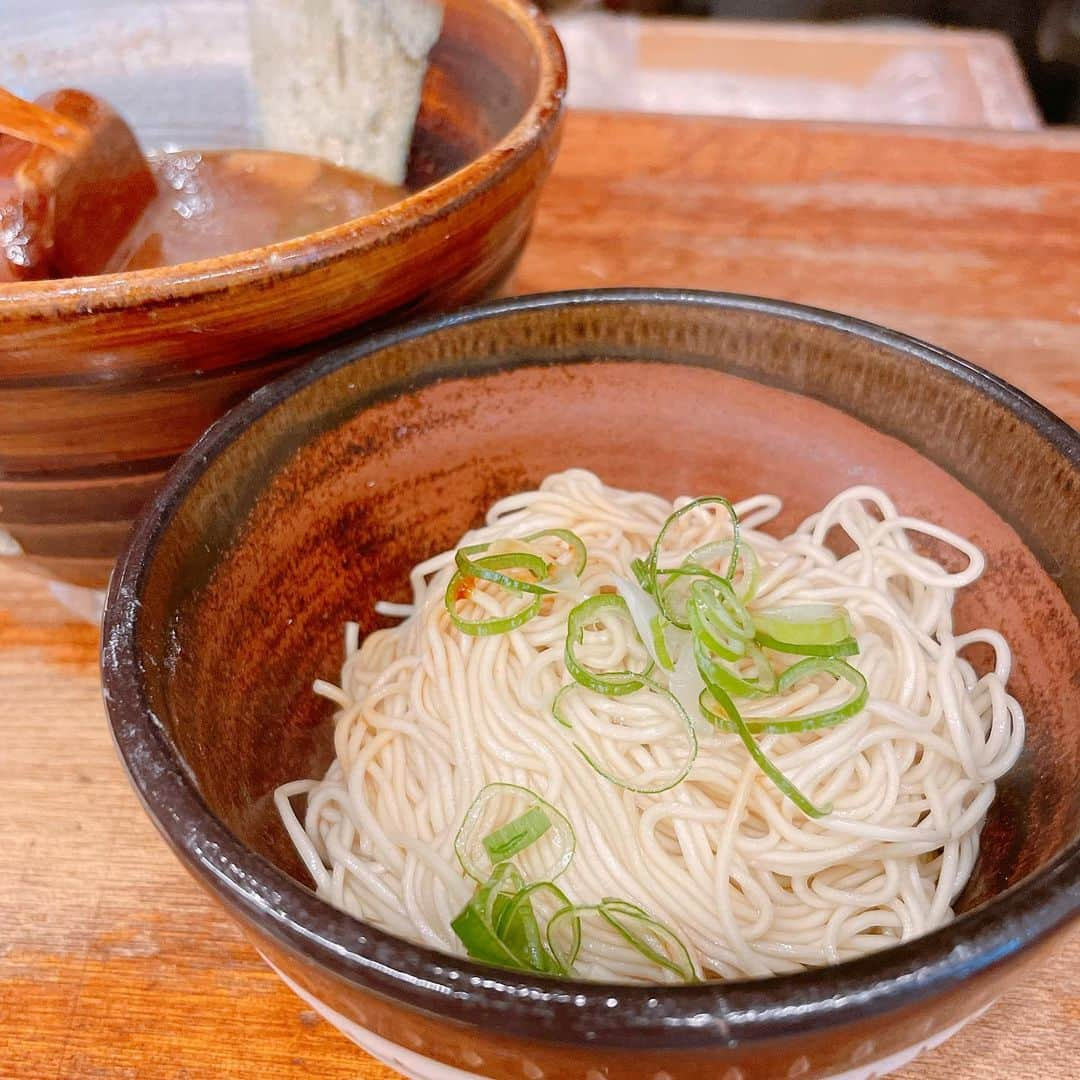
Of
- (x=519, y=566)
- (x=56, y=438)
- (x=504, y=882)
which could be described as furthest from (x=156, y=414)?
(x=504, y=882)

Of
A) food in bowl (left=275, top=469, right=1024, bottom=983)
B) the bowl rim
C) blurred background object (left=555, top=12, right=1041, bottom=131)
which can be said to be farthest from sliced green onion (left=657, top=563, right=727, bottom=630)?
blurred background object (left=555, top=12, right=1041, bottom=131)

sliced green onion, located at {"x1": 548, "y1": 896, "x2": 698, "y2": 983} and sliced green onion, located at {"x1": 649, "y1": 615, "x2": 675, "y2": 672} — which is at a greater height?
sliced green onion, located at {"x1": 649, "y1": 615, "x2": 675, "y2": 672}

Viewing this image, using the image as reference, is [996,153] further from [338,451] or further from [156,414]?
[156,414]

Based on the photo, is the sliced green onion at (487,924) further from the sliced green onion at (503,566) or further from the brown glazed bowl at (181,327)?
the brown glazed bowl at (181,327)

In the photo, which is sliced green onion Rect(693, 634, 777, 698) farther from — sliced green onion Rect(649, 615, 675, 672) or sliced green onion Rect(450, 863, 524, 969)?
sliced green onion Rect(450, 863, 524, 969)

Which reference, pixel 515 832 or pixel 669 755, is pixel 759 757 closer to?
pixel 669 755

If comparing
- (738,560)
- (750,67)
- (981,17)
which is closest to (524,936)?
(738,560)
